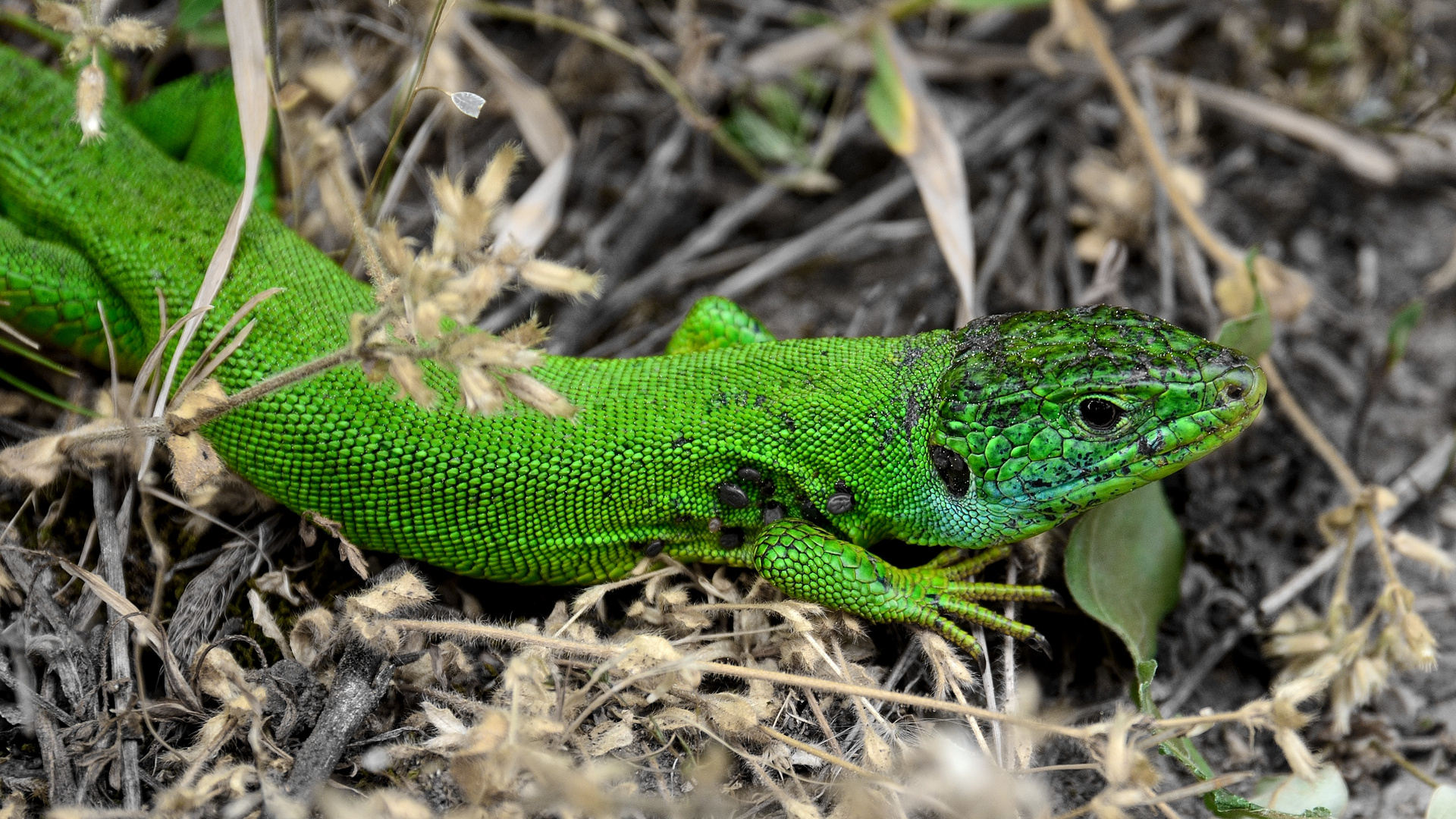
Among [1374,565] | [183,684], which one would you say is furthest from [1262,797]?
[183,684]

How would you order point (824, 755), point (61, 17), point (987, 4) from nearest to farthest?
1. point (824, 755)
2. point (61, 17)
3. point (987, 4)

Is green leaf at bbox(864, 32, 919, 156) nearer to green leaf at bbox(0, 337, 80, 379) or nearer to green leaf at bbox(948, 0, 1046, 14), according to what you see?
green leaf at bbox(948, 0, 1046, 14)

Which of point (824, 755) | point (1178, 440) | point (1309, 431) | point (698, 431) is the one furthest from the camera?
point (1309, 431)

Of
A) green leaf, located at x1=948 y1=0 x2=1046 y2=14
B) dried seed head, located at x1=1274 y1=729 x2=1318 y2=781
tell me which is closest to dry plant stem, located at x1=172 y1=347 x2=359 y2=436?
dried seed head, located at x1=1274 y1=729 x2=1318 y2=781

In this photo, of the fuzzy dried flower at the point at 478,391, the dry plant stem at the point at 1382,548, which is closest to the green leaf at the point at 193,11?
the fuzzy dried flower at the point at 478,391

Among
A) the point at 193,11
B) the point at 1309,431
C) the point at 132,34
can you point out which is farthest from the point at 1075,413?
the point at 193,11

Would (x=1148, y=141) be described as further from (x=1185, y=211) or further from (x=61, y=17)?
(x=61, y=17)
